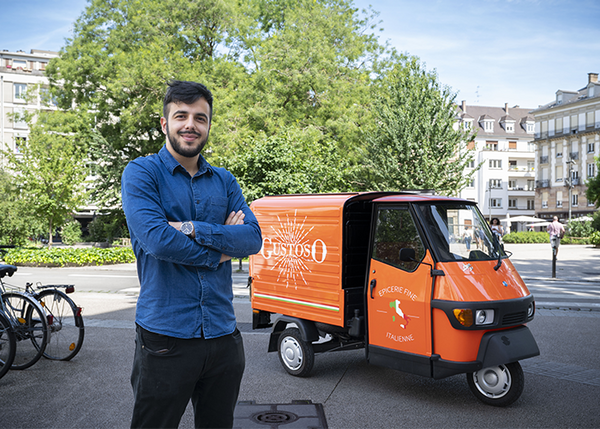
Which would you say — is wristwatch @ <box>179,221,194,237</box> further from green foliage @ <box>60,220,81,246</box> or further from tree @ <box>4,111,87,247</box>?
green foliage @ <box>60,220,81,246</box>

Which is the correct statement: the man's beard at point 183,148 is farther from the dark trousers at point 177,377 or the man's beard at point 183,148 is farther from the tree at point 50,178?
the tree at point 50,178

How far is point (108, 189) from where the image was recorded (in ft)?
110

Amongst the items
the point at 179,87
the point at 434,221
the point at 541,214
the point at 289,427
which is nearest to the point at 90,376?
the point at 289,427

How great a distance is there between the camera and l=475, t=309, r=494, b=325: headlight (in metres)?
4.89

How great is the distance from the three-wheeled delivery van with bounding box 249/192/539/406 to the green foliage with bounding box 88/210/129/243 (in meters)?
29.3

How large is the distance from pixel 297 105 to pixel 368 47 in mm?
7144

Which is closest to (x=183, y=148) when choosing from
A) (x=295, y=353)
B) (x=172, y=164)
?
(x=172, y=164)

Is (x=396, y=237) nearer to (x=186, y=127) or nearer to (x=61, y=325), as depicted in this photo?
(x=186, y=127)

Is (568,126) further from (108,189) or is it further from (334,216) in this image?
(334,216)

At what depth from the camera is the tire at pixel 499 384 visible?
510 centimetres

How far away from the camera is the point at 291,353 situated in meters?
6.30

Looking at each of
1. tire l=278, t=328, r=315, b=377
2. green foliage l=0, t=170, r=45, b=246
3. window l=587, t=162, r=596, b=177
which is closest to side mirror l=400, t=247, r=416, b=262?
tire l=278, t=328, r=315, b=377

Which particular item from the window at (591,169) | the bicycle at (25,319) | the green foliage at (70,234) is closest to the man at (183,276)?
the bicycle at (25,319)

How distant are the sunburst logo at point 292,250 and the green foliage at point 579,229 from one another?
45.2 m
